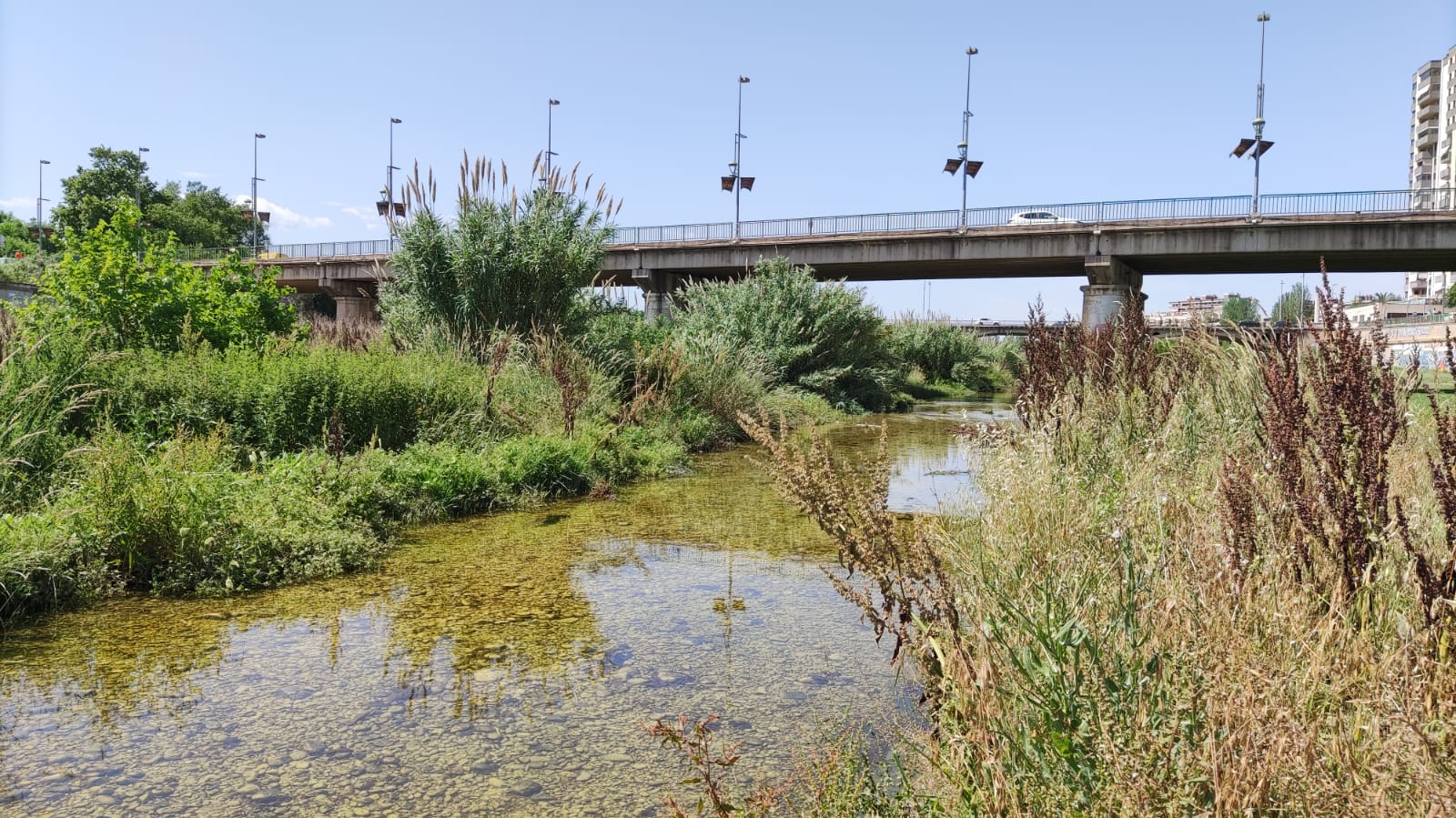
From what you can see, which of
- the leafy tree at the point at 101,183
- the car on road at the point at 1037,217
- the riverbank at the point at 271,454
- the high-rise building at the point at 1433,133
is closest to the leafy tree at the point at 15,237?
the leafy tree at the point at 101,183

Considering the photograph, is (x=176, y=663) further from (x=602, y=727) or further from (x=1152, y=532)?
(x=1152, y=532)

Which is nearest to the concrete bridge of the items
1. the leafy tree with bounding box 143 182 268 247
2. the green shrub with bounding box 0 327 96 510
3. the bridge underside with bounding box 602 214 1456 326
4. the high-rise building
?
the bridge underside with bounding box 602 214 1456 326

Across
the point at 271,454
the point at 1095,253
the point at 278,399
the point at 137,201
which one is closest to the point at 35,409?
the point at 271,454

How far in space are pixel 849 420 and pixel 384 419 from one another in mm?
11569

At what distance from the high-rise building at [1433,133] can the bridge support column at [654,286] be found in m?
87.2

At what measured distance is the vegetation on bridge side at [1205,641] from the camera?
6.82ft

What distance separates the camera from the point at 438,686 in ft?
13.9

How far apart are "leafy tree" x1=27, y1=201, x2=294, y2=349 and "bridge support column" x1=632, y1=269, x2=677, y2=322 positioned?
106 feet

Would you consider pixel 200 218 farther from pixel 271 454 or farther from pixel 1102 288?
pixel 271 454

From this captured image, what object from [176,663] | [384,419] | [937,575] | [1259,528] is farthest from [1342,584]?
[384,419]

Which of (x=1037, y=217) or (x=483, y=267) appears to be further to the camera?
(x=1037, y=217)

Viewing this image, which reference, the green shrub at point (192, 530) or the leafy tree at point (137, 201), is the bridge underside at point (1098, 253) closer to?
the green shrub at point (192, 530)

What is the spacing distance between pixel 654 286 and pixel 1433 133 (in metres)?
104

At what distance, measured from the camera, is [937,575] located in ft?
10.4
